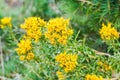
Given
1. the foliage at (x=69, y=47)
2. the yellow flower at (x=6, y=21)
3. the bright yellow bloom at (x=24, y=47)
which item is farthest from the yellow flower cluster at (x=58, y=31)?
the yellow flower at (x=6, y=21)

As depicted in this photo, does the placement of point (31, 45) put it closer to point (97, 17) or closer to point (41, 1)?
point (97, 17)

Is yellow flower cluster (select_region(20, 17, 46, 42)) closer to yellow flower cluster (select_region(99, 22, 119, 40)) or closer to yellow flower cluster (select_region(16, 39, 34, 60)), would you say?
yellow flower cluster (select_region(16, 39, 34, 60))

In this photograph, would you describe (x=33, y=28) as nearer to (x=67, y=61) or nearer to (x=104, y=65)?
(x=67, y=61)

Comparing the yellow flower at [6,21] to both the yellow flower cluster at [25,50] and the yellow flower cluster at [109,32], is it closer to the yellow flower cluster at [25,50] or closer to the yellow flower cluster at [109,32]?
the yellow flower cluster at [25,50]

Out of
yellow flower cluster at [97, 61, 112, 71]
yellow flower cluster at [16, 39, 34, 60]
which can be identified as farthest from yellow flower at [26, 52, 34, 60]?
yellow flower cluster at [97, 61, 112, 71]

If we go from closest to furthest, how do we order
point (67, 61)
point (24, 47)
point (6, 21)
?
1. point (67, 61)
2. point (24, 47)
3. point (6, 21)

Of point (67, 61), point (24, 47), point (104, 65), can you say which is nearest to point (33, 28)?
point (24, 47)

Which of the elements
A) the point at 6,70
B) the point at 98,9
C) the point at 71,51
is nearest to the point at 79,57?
the point at 71,51
